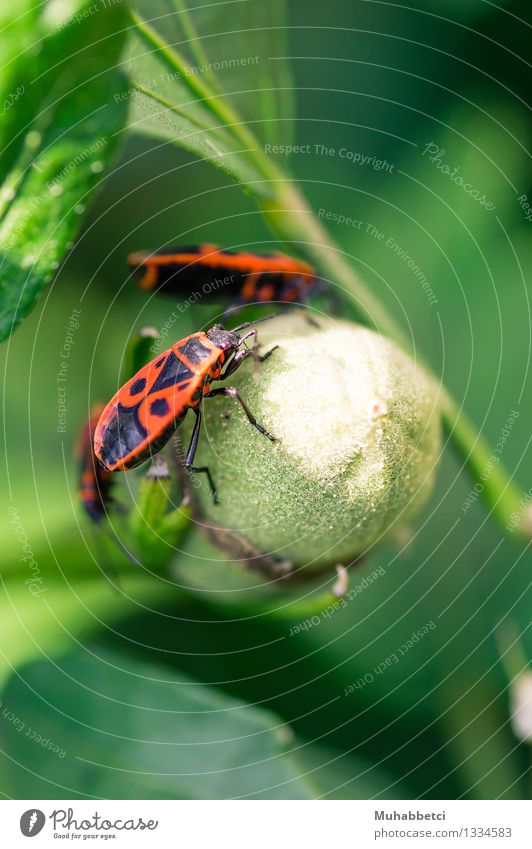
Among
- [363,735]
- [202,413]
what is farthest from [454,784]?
[202,413]

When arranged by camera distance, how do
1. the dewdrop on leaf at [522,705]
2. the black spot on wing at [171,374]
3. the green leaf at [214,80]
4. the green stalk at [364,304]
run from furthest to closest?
the dewdrop on leaf at [522,705] < the green stalk at [364,304] < the green leaf at [214,80] < the black spot on wing at [171,374]

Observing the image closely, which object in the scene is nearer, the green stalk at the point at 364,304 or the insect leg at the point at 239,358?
the insect leg at the point at 239,358

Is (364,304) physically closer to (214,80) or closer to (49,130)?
(214,80)

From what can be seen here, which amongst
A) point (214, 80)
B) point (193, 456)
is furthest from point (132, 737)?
point (214, 80)

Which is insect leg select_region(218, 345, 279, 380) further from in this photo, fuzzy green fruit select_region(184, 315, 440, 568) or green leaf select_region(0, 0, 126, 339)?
green leaf select_region(0, 0, 126, 339)

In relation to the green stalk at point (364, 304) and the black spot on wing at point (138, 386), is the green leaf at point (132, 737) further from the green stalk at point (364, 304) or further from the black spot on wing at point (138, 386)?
the black spot on wing at point (138, 386)

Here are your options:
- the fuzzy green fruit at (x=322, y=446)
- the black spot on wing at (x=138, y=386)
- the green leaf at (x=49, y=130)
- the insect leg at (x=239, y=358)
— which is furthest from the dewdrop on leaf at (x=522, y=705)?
the green leaf at (x=49, y=130)
